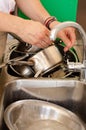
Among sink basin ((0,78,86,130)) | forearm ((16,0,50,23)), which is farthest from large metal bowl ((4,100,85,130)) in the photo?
forearm ((16,0,50,23))

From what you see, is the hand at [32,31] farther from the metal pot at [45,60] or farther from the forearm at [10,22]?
the metal pot at [45,60]

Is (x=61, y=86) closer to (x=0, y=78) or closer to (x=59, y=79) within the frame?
(x=59, y=79)

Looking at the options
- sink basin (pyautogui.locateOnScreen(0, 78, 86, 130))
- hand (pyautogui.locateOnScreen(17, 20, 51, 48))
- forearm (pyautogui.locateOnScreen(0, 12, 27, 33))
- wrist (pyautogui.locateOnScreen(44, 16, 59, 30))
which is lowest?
sink basin (pyautogui.locateOnScreen(0, 78, 86, 130))

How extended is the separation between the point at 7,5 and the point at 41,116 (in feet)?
1.60

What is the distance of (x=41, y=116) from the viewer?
941 millimetres

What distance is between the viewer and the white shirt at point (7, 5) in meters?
1.14

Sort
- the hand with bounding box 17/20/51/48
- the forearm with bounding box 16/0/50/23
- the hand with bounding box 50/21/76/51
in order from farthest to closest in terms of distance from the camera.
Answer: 1. the forearm with bounding box 16/0/50/23
2. the hand with bounding box 50/21/76/51
3. the hand with bounding box 17/20/51/48

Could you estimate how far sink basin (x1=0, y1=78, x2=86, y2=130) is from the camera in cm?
98

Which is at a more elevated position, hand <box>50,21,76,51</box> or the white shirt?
the white shirt

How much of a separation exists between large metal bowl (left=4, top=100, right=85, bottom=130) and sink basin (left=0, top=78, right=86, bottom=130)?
0.13 ft

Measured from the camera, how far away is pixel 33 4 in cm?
115

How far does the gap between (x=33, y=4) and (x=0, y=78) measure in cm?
34

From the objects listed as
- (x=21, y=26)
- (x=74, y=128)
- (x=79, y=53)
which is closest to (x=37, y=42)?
(x=21, y=26)

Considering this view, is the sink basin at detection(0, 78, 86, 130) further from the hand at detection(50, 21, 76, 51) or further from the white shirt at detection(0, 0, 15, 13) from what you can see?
the white shirt at detection(0, 0, 15, 13)
